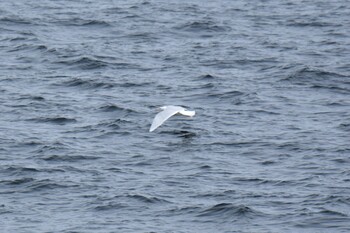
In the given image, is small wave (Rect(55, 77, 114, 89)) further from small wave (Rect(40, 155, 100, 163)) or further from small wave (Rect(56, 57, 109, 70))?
small wave (Rect(40, 155, 100, 163))

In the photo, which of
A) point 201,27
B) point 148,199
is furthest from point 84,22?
point 148,199

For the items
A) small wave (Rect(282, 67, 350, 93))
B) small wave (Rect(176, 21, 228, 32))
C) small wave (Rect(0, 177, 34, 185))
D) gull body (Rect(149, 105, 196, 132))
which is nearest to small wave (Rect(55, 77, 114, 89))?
gull body (Rect(149, 105, 196, 132))

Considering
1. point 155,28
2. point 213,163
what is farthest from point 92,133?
point 155,28

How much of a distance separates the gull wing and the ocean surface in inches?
23.9

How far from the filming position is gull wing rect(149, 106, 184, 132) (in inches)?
1019

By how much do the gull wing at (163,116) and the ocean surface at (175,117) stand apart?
61cm

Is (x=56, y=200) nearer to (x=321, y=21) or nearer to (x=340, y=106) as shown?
Result: (x=340, y=106)

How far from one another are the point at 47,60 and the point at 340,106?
965 centimetres

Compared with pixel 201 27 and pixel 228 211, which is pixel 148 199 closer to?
pixel 228 211

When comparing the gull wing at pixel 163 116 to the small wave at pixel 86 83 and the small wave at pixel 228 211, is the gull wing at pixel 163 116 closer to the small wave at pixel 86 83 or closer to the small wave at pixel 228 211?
the small wave at pixel 228 211

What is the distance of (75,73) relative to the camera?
33000 mm

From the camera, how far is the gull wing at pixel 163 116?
25.9 meters

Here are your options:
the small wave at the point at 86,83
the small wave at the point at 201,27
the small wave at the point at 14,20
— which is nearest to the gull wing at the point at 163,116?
the small wave at the point at 86,83

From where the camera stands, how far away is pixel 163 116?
26172mm
